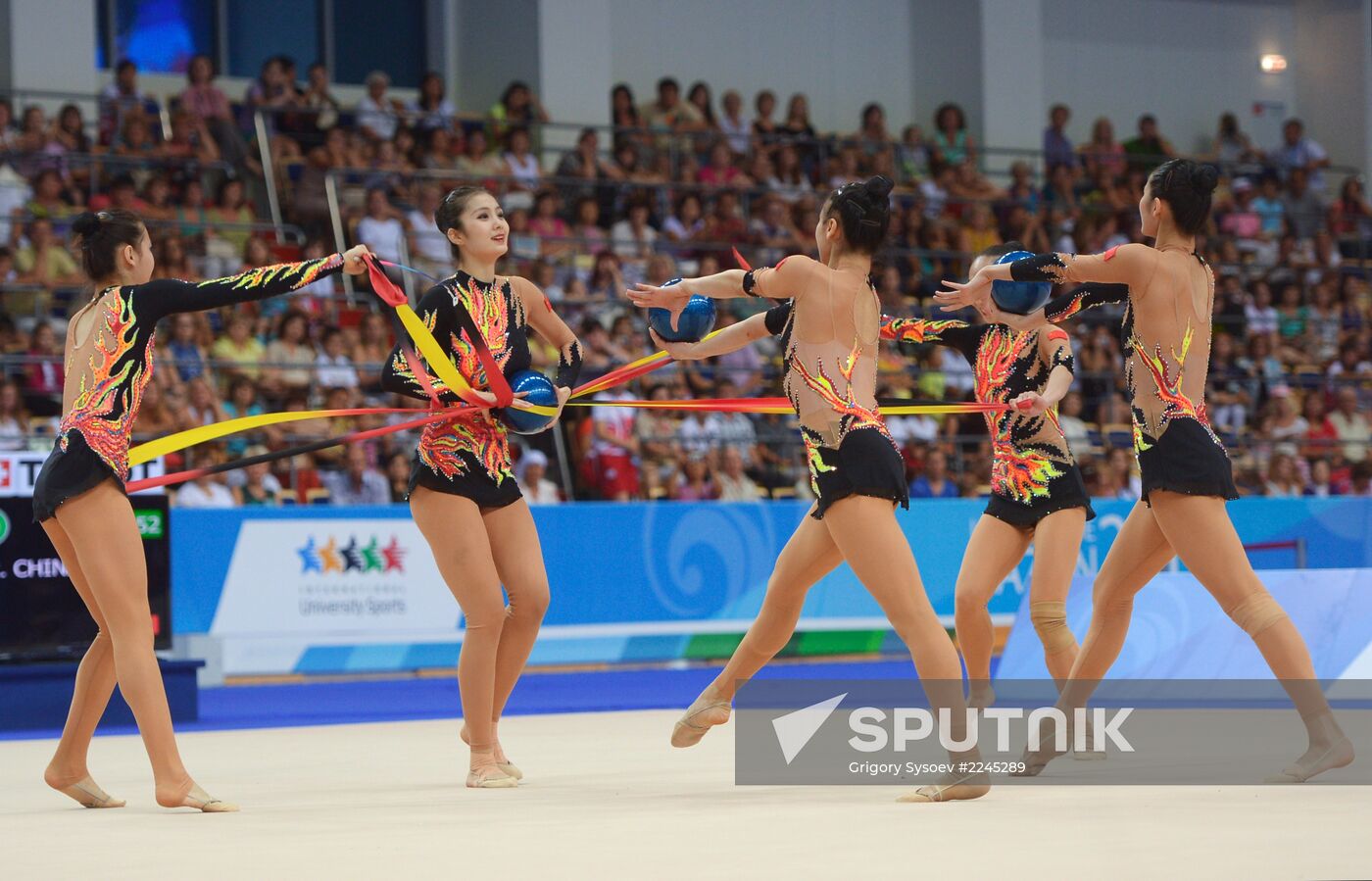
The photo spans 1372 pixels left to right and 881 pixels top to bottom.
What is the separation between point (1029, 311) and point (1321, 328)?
41.0 feet

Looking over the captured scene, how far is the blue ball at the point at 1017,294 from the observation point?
5.37 m

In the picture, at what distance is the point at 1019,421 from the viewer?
5.98 m

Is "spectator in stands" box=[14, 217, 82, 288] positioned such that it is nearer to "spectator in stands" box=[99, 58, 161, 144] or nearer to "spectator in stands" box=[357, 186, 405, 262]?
"spectator in stands" box=[99, 58, 161, 144]

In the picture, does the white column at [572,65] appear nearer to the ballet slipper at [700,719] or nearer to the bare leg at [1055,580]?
the bare leg at [1055,580]

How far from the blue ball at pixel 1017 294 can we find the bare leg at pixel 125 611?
9.12 feet

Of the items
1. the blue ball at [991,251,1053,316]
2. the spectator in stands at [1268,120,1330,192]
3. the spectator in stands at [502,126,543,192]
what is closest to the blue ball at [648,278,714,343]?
the blue ball at [991,251,1053,316]

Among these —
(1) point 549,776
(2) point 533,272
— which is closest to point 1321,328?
(2) point 533,272

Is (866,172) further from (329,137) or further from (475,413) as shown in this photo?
(475,413)

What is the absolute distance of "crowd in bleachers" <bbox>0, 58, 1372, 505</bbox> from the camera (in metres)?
11.8

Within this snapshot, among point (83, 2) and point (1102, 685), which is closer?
point (1102, 685)

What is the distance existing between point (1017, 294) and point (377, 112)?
10355 millimetres

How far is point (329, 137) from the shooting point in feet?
45.5

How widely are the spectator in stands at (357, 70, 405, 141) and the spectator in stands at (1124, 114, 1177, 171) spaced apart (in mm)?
8228

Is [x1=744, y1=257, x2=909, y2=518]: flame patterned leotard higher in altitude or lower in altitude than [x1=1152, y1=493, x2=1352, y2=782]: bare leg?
higher
